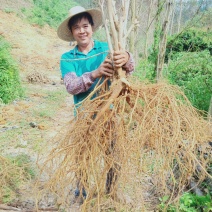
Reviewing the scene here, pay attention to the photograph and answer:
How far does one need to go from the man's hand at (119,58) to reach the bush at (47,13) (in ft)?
38.5

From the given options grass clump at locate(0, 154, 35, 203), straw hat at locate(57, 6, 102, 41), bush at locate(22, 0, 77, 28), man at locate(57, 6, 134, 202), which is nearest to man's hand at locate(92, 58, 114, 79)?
man at locate(57, 6, 134, 202)

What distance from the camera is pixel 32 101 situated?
16.1ft

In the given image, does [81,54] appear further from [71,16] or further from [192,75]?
[192,75]

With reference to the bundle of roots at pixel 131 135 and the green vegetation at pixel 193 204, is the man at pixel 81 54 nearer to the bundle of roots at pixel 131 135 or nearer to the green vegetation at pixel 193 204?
the bundle of roots at pixel 131 135

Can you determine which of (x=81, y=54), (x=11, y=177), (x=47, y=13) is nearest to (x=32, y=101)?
(x=11, y=177)

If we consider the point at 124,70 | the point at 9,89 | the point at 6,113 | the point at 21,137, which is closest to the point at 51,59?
the point at 9,89

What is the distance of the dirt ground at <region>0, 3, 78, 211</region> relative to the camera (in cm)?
A: 310

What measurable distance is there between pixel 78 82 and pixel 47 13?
527 inches

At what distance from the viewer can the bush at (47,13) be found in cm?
1211

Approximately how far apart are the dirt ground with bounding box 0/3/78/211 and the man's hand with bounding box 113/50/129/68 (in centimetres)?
65

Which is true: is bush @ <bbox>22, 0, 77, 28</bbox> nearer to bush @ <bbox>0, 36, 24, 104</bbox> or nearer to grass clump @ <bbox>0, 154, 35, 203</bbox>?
bush @ <bbox>0, 36, 24, 104</bbox>

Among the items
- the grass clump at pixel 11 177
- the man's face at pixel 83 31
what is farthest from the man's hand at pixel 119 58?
the grass clump at pixel 11 177

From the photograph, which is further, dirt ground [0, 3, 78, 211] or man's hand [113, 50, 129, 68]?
dirt ground [0, 3, 78, 211]

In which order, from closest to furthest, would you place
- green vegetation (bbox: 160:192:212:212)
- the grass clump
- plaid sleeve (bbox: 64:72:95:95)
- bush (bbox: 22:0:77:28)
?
plaid sleeve (bbox: 64:72:95:95) < green vegetation (bbox: 160:192:212:212) < the grass clump < bush (bbox: 22:0:77:28)
